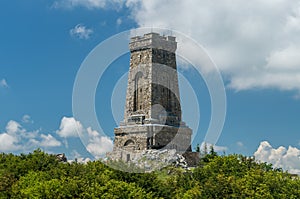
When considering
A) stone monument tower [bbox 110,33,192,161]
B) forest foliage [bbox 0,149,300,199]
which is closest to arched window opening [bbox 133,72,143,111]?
stone monument tower [bbox 110,33,192,161]

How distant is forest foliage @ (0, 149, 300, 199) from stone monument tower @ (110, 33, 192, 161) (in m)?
17.6

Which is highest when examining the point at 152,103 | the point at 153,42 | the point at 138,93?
the point at 153,42

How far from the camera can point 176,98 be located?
7906cm

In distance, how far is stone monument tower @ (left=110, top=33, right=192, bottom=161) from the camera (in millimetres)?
73438

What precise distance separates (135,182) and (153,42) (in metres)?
32.5

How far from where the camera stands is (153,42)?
76812 mm

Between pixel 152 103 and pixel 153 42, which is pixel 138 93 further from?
pixel 153 42

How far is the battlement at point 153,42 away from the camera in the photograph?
7694 centimetres

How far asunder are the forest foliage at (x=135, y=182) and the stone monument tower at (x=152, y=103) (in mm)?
17555

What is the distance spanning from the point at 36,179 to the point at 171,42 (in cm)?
3917

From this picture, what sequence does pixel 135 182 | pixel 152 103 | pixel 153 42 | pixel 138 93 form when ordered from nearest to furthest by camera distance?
1. pixel 135 182
2. pixel 152 103
3. pixel 153 42
4. pixel 138 93

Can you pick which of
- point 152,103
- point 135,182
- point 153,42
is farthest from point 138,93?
point 135,182

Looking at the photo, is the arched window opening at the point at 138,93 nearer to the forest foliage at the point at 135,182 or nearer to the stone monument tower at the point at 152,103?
the stone monument tower at the point at 152,103

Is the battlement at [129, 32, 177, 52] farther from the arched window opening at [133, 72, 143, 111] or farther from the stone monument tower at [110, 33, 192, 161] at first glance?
the arched window opening at [133, 72, 143, 111]
